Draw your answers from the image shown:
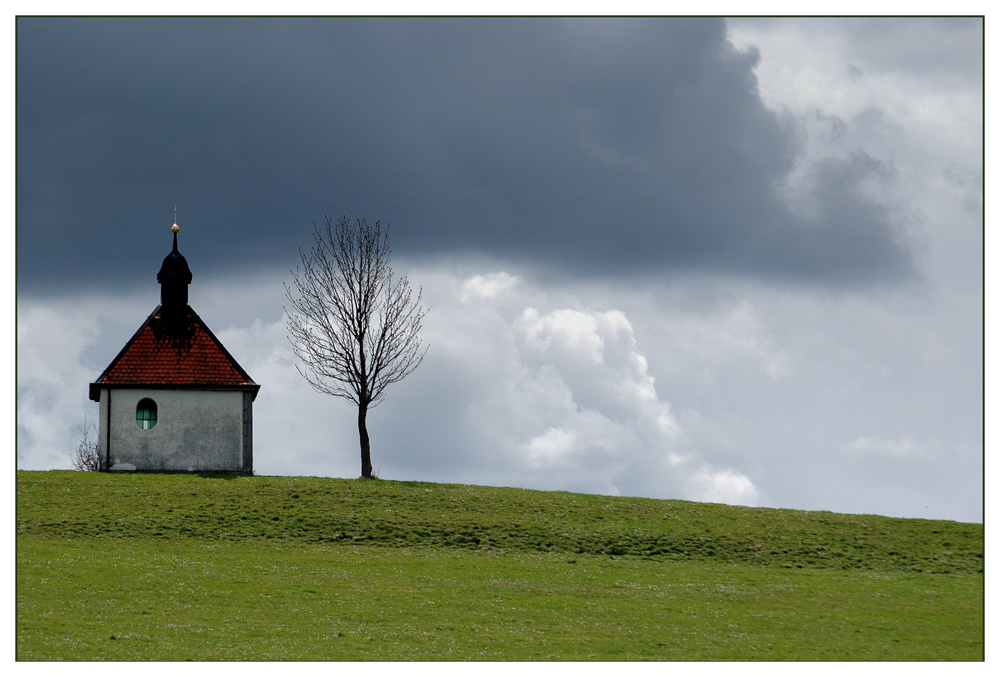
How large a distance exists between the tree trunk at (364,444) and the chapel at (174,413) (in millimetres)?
5037

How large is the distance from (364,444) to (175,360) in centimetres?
968

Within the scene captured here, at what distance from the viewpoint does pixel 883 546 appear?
3741 cm

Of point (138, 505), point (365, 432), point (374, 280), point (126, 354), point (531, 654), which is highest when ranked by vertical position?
point (374, 280)

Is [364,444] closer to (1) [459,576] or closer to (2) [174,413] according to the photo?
(2) [174,413]

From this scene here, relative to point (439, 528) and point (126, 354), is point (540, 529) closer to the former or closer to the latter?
point (439, 528)

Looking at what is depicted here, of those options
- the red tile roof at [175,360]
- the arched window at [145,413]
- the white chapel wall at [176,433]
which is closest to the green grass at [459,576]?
the white chapel wall at [176,433]

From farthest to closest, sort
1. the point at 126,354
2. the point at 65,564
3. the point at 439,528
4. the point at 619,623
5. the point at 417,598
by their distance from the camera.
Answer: the point at 126,354, the point at 439,528, the point at 65,564, the point at 417,598, the point at 619,623

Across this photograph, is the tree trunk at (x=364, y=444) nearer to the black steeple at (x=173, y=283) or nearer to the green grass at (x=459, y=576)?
the green grass at (x=459, y=576)

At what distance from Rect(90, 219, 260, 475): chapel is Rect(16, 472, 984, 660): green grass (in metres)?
2.92

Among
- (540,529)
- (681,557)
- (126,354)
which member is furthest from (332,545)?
(126,354)

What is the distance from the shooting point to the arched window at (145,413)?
46.4 metres

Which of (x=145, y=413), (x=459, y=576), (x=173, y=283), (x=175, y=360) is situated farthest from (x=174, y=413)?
(x=459, y=576)

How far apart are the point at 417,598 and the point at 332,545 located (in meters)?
8.83

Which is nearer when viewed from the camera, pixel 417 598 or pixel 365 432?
pixel 417 598
